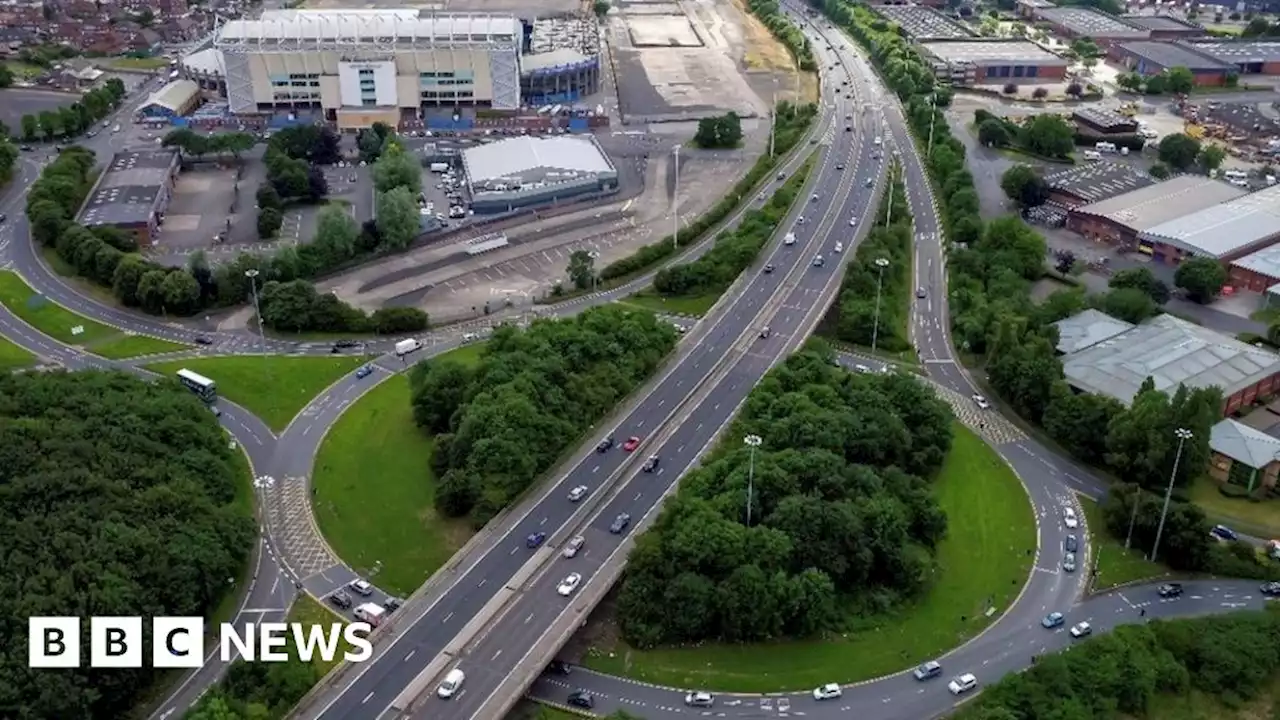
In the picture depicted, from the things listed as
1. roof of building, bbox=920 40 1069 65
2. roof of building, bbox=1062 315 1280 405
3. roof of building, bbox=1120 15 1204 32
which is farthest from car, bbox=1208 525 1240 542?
roof of building, bbox=1120 15 1204 32

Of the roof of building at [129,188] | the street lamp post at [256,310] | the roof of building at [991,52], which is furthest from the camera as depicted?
the roof of building at [991,52]

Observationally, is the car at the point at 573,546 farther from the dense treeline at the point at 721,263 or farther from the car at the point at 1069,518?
the dense treeline at the point at 721,263

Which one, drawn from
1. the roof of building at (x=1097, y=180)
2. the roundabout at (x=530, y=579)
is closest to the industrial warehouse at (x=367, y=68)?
the roundabout at (x=530, y=579)


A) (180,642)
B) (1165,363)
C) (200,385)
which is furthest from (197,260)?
(1165,363)

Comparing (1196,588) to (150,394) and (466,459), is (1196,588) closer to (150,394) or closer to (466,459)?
(466,459)

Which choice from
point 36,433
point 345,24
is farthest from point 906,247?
point 345,24

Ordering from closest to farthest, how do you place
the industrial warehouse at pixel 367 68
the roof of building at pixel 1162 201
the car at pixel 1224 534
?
the car at pixel 1224 534 < the roof of building at pixel 1162 201 < the industrial warehouse at pixel 367 68
